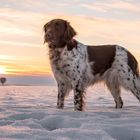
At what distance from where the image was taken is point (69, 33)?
876cm

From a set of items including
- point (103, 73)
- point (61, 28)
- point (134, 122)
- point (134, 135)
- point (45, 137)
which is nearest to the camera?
point (45, 137)

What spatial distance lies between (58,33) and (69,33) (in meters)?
0.28

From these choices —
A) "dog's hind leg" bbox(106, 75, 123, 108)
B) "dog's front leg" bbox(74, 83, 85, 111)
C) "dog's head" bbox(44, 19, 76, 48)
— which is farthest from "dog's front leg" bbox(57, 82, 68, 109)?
"dog's hind leg" bbox(106, 75, 123, 108)

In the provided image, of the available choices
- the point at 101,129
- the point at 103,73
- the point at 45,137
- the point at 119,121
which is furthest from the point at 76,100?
the point at 45,137

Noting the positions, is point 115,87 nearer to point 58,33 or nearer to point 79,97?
point 79,97

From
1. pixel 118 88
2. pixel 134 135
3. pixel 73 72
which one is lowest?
pixel 118 88

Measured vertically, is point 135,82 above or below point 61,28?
below

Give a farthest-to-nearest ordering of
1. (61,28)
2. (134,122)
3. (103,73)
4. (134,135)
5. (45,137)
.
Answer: (103,73) → (61,28) → (134,122) → (134,135) → (45,137)

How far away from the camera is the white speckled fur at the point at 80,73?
873 centimetres

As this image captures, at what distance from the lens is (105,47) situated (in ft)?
31.7

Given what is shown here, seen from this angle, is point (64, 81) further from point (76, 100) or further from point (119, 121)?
point (119, 121)

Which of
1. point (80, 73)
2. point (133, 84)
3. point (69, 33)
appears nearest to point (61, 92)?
point (80, 73)

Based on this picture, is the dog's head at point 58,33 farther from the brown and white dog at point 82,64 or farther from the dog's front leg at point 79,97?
the dog's front leg at point 79,97

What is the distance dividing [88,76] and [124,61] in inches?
43.8
